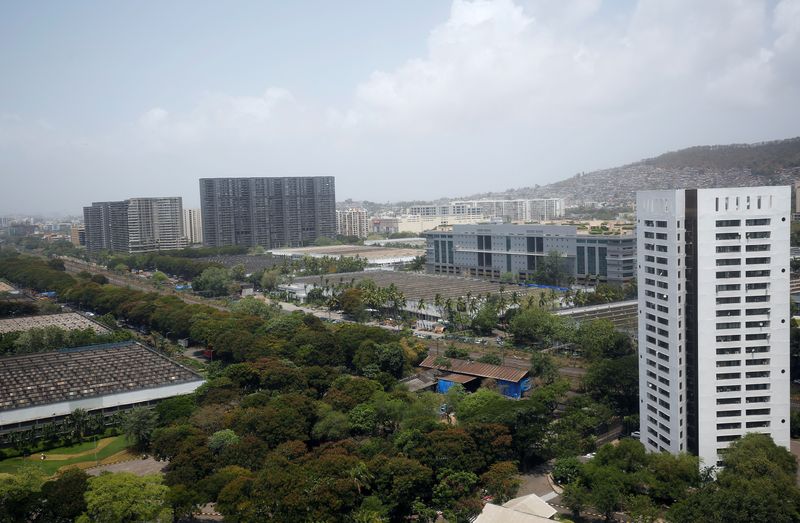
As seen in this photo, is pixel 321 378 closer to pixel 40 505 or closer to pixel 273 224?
pixel 40 505

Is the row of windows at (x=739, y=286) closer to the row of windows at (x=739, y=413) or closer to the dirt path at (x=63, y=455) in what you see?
the row of windows at (x=739, y=413)

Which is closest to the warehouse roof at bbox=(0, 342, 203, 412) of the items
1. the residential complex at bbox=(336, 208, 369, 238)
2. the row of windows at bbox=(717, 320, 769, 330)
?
the row of windows at bbox=(717, 320, 769, 330)

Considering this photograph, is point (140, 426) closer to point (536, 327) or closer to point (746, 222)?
point (746, 222)

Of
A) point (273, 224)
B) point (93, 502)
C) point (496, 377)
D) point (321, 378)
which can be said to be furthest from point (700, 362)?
point (273, 224)

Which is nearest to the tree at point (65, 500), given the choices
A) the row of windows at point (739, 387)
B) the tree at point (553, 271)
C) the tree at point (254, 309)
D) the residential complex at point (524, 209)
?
the row of windows at point (739, 387)

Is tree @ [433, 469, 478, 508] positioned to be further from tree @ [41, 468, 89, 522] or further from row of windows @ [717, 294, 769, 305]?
tree @ [41, 468, 89, 522]

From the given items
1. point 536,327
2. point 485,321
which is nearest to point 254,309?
point 485,321
